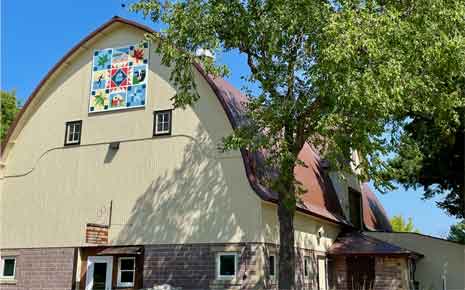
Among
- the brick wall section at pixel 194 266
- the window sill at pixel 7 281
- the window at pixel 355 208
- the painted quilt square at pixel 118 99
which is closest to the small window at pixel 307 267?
the brick wall section at pixel 194 266

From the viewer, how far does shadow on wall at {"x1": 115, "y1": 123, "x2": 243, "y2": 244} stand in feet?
56.6

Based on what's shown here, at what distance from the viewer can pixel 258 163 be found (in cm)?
1800

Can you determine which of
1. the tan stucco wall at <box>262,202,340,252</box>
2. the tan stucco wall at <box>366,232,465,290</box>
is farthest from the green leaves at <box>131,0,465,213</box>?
the tan stucco wall at <box>366,232,465,290</box>

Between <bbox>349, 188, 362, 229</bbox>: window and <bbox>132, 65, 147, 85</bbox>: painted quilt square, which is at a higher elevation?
<bbox>132, 65, 147, 85</bbox>: painted quilt square

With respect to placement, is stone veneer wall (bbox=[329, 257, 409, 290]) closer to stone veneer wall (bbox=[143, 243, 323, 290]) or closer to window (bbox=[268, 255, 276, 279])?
window (bbox=[268, 255, 276, 279])

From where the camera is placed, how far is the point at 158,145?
18828mm

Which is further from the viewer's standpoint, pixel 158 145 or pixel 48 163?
pixel 48 163

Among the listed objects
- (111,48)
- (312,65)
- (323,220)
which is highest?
(111,48)

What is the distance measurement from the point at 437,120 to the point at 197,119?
741 centimetres

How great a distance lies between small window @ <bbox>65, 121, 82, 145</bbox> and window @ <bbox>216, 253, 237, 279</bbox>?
23.4ft

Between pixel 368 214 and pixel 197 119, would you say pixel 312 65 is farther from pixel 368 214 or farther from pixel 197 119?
pixel 368 214

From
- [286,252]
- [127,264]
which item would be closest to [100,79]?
[127,264]

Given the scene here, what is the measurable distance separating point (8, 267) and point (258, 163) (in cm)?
987

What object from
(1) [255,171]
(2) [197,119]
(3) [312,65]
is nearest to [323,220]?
(1) [255,171]
